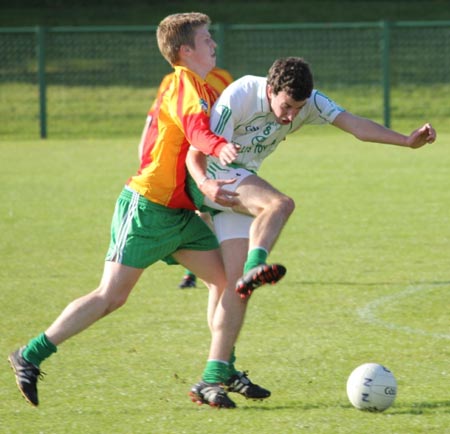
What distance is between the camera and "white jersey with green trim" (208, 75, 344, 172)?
19.2ft

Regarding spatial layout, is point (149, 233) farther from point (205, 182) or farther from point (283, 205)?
point (283, 205)

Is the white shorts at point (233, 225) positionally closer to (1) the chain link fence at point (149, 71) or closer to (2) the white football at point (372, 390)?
(2) the white football at point (372, 390)

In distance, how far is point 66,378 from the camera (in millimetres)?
6742

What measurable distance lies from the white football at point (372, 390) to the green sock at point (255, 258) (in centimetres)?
87

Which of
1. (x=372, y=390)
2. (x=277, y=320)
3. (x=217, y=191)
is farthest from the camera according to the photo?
(x=277, y=320)

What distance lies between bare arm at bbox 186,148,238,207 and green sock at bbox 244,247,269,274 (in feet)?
0.95

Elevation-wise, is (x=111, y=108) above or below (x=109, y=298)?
below

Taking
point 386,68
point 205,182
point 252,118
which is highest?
point 252,118

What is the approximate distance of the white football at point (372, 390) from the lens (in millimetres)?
5793

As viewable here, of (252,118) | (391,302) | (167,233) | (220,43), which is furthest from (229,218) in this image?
(220,43)

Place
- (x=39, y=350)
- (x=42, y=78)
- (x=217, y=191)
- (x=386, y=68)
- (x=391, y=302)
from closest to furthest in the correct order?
(x=217, y=191), (x=39, y=350), (x=391, y=302), (x=386, y=68), (x=42, y=78)

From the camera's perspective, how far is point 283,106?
5.84 meters

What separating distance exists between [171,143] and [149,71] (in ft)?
81.4

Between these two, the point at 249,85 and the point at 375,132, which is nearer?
the point at 249,85
